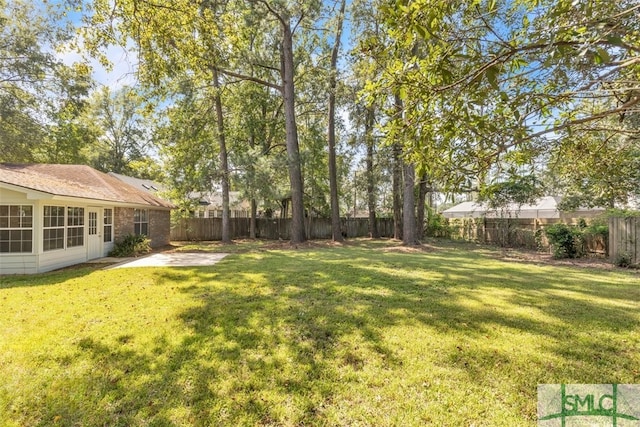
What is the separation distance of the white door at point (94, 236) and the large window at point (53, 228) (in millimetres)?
1389

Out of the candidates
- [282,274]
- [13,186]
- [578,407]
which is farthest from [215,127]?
[578,407]

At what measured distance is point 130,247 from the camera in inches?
479

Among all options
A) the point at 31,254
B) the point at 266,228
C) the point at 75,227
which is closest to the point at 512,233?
the point at 266,228

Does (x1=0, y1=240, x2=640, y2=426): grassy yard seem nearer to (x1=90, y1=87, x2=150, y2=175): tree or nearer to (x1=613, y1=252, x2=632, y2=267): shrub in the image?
(x1=613, y1=252, x2=632, y2=267): shrub

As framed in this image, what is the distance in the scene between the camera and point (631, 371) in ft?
10.2

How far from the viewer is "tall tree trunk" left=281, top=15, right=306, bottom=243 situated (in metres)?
15.1

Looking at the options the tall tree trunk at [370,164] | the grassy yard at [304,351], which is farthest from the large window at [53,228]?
the tall tree trunk at [370,164]

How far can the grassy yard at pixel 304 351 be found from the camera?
2670 millimetres

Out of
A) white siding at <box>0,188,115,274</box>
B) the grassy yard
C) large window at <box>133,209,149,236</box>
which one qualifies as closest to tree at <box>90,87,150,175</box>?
large window at <box>133,209,149,236</box>

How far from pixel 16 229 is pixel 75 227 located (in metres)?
1.68

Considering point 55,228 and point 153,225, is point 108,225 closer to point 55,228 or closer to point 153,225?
point 55,228

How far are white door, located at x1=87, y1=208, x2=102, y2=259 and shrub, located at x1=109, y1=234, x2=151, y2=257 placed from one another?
586 millimetres

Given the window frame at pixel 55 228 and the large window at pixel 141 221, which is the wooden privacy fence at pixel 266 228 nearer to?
the large window at pixel 141 221

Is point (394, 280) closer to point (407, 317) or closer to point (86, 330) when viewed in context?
point (407, 317)
